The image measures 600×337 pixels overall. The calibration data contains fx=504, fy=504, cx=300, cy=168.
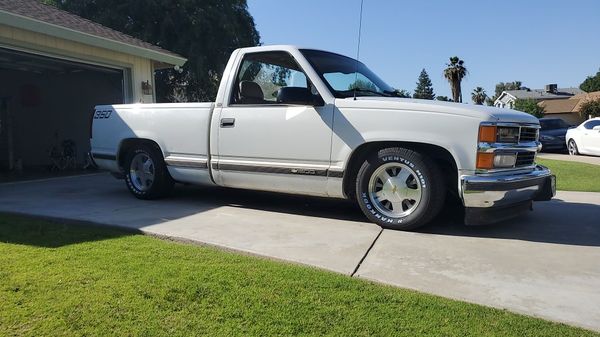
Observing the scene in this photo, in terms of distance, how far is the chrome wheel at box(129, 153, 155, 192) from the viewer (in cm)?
708

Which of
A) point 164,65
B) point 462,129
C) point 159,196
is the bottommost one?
point 159,196

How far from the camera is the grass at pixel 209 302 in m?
2.84

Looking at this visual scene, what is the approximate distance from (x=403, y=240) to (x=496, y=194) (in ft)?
3.20

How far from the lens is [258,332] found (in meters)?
2.80

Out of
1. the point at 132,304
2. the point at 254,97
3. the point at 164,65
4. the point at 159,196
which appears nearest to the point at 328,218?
the point at 254,97

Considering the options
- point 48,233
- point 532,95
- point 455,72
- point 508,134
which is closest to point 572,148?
point 508,134

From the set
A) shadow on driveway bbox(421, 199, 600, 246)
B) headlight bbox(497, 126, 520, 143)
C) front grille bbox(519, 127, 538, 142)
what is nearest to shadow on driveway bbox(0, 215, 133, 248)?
shadow on driveway bbox(421, 199, 600, 246)

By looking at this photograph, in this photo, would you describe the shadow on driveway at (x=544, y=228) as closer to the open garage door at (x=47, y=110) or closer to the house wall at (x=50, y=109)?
the open garage door at (x=47, y=110)

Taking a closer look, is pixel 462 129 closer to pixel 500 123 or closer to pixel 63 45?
pixel 500 123

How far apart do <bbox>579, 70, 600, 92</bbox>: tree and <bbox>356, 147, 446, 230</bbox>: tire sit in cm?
10153

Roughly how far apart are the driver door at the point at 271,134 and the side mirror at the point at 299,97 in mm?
49

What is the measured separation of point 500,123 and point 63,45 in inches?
337

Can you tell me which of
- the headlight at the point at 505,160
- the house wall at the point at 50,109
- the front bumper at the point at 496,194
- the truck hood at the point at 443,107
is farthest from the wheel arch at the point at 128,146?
the house wall at the point at 50,109

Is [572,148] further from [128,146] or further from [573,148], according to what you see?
[128,146]
